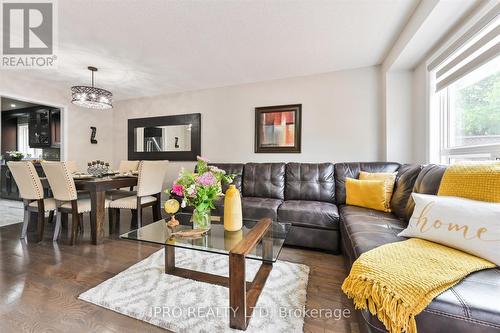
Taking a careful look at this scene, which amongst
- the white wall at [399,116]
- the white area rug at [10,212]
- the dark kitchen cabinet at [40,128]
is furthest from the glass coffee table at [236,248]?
the dark kitchen cabinet at [40,128]

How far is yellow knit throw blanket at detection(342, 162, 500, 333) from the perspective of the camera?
792 millimetres

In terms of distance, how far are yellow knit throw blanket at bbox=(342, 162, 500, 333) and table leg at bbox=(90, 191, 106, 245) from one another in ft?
8.58

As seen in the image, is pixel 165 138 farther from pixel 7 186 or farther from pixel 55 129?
pixel 7 186

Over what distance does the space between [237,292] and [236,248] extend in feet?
0.78

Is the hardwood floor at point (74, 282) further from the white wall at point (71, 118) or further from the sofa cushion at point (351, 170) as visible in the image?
the white wall at point (71, 118)

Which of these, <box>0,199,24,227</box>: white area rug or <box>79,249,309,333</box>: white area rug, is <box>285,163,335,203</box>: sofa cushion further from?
<box>0,199,24,227</box>: white area rug

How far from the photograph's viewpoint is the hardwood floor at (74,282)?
126cm

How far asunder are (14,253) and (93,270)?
1102mm

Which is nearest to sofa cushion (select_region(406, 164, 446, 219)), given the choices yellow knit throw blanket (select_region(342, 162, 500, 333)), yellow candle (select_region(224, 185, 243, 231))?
yellow knit throw blanket (select_region(342, 162, 500, 333))

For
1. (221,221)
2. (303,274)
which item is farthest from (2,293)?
(303,274)

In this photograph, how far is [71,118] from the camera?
405cm

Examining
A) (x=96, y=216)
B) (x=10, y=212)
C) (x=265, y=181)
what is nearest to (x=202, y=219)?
(x=265, y=181)

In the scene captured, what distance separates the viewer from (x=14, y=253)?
7.20ft

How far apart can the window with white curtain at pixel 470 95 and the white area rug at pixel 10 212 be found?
5.80 meters
